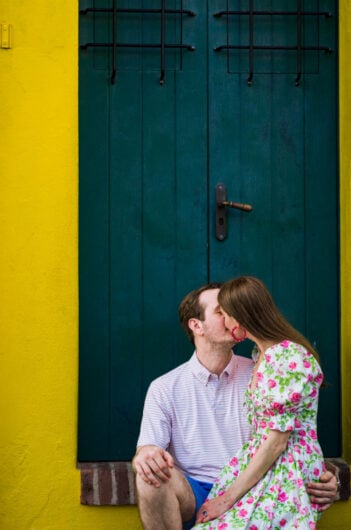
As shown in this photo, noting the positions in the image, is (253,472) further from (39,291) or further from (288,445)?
(39,291)

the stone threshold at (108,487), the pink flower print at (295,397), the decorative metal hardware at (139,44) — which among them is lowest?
the stone threshold at (108,487)

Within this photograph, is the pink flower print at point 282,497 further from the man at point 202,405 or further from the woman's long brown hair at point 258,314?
the woman's long brown hair at point 258,314

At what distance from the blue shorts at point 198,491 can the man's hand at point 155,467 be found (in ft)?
0.79

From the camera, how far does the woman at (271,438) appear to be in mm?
3482

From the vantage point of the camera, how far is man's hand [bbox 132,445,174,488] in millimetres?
3541

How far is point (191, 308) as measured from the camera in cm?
404

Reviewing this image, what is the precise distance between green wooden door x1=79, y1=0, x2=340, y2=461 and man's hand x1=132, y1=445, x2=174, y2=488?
0.83m

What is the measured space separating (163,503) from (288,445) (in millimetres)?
533

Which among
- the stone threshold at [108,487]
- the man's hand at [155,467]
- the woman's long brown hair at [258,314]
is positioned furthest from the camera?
the stone threshold at [108,487]

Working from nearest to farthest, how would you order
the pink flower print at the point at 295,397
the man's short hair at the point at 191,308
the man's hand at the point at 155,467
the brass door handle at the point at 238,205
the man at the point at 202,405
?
the pink flower print at the point at 295,397 < the man's hand at the point at 155,467 < the man at the point at 202,405 < the man's short hair at the point at 191,308 < the brass door handle at the point at 238,205

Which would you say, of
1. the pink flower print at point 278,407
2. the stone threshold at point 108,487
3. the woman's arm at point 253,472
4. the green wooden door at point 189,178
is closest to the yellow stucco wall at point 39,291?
the stone threshold at point 108,487

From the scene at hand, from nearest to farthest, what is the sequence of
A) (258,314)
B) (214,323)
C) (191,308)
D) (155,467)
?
(155,467) → (258,314) → (214,323) → (191,308)

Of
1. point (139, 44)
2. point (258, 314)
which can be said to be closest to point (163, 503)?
point (258, 314)

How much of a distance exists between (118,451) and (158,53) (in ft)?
6.26
